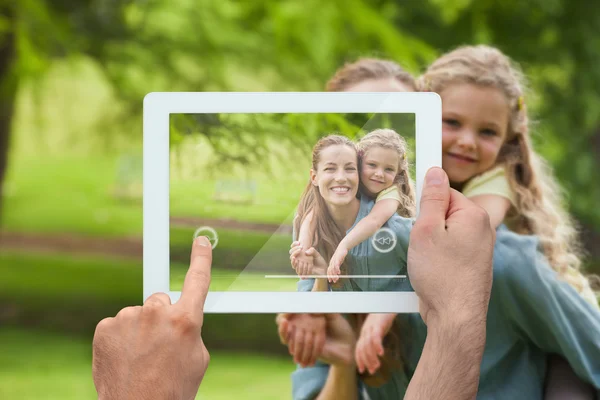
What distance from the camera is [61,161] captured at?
7.13 metres

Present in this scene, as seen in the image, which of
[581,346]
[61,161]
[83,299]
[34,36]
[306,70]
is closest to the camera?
[581,346]

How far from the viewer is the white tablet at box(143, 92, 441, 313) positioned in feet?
2.76

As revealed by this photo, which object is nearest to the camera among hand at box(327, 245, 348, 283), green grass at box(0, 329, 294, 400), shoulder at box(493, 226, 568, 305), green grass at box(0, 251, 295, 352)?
hand at box(327, 245, 348, 283)

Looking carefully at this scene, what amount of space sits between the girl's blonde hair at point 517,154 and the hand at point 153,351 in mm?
664

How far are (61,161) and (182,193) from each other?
6.78 m

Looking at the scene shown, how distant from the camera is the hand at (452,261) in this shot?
765mm

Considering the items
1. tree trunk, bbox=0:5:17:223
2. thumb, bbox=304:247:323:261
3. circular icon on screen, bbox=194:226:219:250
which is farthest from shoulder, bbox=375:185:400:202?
tree trunk, bbox=0:5:17:223

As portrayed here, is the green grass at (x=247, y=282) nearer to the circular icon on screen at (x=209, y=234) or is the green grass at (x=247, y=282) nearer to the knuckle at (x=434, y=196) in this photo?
the circular icon on screen at (x=209, y=234)

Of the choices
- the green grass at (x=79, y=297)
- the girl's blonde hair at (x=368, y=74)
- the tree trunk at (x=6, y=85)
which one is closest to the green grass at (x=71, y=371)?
the green grass at (x=79, y=297)

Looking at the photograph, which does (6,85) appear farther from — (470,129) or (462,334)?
(462,334)

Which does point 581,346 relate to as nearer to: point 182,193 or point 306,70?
point 182,193

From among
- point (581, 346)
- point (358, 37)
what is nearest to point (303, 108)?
point (581, 346)

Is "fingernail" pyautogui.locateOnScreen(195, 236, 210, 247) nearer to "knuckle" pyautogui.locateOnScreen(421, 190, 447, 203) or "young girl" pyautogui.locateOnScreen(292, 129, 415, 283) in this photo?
"young girl" pyautogui.locateOnScreen(292, 129, 415, 283)

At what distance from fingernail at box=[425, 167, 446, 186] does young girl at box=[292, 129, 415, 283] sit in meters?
0.03
